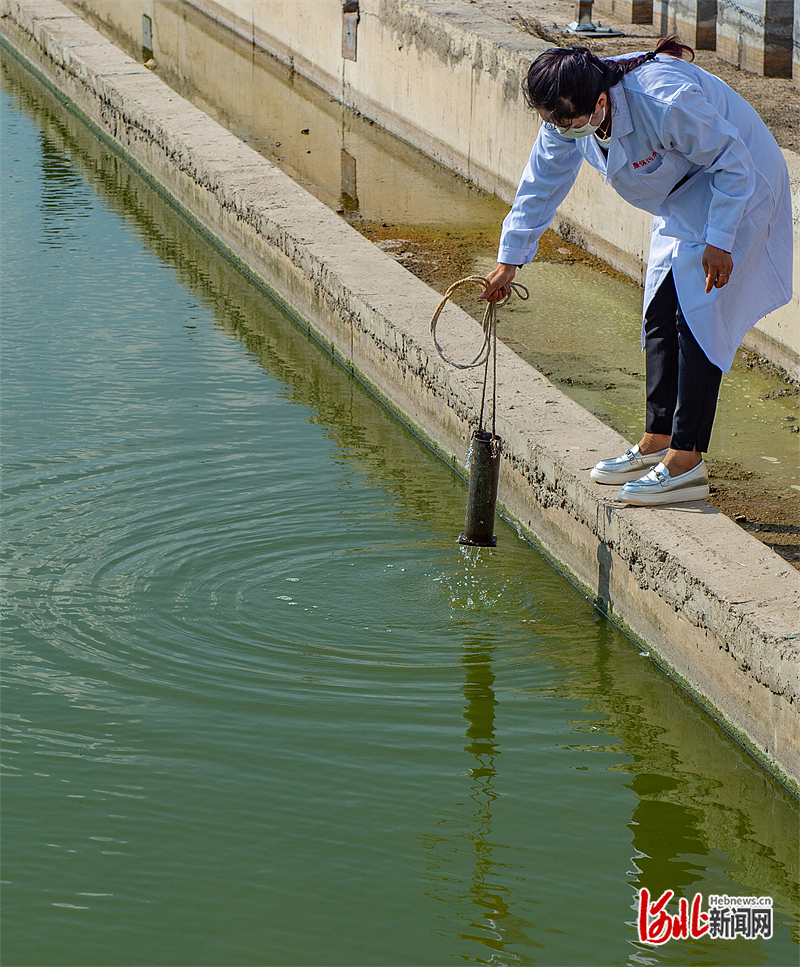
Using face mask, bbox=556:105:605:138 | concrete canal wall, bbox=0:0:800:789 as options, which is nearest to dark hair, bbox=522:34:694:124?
face mask, bbox=556:105:605:138

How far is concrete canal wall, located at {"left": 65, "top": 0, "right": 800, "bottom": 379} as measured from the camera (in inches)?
287

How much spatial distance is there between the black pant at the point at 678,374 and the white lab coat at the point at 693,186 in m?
0.06

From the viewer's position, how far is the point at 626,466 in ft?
14.5

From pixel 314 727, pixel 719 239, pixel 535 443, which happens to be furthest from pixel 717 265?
pixel 314 727

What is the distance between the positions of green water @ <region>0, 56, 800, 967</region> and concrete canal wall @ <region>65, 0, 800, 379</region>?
6.94 ft

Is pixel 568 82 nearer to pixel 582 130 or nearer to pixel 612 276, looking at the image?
pixel 582 130

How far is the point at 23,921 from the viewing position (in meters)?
3.18

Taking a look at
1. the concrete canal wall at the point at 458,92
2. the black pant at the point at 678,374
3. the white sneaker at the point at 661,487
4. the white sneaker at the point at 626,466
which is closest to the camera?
the black pant at the point at 678,374

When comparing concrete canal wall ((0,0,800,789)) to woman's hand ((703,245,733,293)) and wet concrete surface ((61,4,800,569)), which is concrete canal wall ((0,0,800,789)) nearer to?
wet concrete surface ((61,4,800,569))

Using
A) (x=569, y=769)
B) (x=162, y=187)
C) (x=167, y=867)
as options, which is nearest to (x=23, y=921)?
(x=167, y=867)

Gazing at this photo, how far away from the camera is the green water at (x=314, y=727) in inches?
127

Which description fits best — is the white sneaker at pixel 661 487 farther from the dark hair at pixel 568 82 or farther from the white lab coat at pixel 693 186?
the dark hair at pixel 568 82

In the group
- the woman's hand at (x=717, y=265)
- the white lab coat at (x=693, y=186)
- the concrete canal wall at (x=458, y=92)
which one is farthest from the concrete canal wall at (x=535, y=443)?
the concrete canal wall at (x=458, y=92)

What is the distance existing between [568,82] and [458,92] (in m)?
6.21
